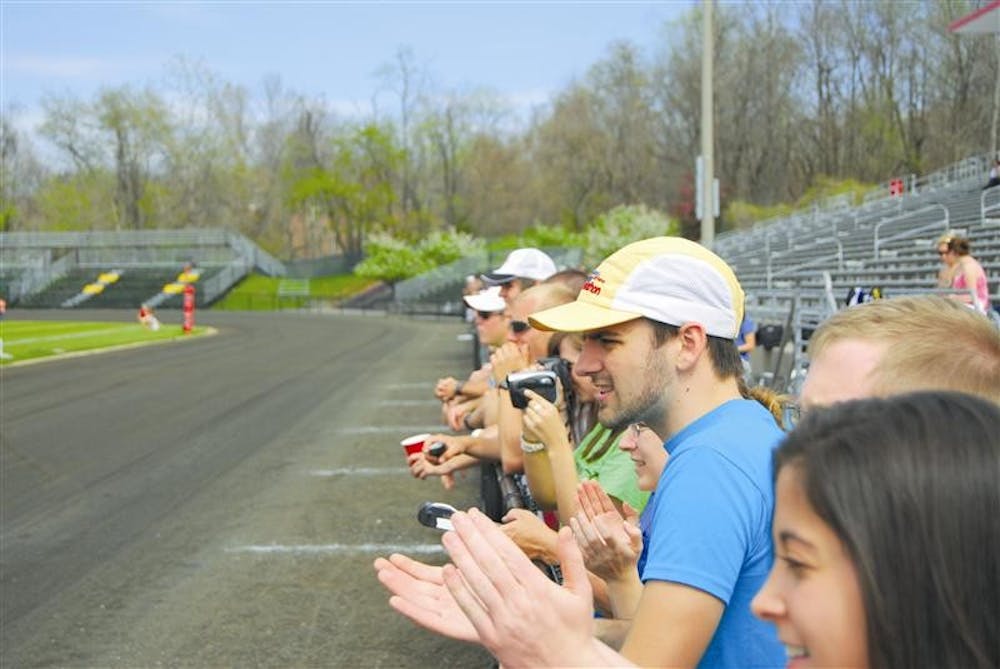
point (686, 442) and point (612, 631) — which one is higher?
point (686, 442)

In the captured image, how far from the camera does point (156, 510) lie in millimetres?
8844

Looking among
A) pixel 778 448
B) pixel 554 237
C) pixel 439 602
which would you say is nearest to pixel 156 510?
pixel 439 602

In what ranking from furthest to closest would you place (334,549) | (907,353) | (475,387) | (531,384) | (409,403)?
(409,403) → (475,387) → (334,549) → (531,384) → (907,353)

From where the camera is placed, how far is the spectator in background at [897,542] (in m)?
1.29

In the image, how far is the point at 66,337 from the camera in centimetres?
3409

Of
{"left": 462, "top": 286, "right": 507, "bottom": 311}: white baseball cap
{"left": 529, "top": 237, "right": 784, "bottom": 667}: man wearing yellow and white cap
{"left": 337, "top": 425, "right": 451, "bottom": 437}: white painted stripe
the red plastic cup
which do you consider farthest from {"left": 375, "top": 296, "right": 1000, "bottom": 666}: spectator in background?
{"left": 337, "top": 425, "right": 451, "bottom": 437}: white painted stripe

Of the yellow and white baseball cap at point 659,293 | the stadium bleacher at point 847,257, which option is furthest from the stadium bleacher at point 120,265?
the yellow and white baseball cap at point 659,293

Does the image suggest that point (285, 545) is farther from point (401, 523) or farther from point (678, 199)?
point (678, 199)

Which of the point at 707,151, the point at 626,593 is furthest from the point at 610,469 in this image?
the point at 707,151

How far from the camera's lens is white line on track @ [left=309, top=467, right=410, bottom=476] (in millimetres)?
10414

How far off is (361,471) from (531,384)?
6.56 metres

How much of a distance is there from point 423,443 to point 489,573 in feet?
14.4

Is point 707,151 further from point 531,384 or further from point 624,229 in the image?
point 624,229

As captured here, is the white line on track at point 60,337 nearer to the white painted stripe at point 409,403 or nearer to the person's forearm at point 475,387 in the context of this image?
the white painted stripe at point 409,403
